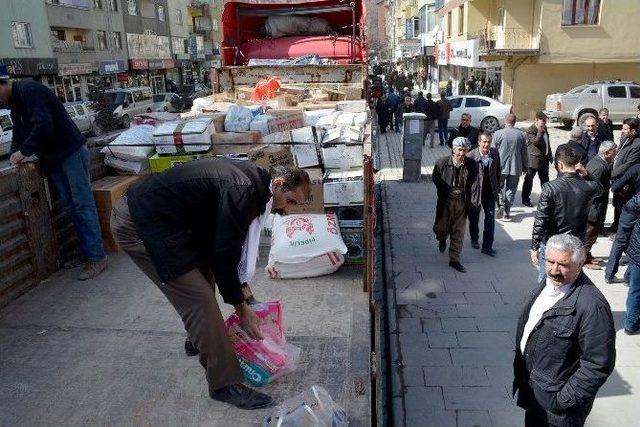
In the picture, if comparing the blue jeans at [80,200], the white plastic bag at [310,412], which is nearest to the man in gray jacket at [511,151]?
the blue jeans at [80,200]

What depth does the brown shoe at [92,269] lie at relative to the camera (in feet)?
13.2

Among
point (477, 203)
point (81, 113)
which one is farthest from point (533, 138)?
point (81, 113)

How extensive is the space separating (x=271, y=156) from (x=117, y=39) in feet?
119

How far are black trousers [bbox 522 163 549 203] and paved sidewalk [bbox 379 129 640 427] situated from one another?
73cm

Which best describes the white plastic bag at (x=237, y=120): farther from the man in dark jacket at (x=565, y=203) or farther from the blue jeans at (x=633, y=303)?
the blue jeans at (x=633, y=303)

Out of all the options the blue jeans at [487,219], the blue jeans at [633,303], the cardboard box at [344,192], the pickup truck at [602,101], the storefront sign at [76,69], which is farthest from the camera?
the storefront sign at [76,69]

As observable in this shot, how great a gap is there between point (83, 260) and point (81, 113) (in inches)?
757

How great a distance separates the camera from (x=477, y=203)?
6.43m

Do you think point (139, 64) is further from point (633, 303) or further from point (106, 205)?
point (633, 303)

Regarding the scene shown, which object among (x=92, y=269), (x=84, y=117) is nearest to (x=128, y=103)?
(x=84, y=117)

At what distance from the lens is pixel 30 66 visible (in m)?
26.4

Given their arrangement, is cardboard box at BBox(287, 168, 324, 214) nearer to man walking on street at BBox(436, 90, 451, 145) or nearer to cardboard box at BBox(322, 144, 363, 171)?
cardboard box at BBox(322, 144, 363, 171)

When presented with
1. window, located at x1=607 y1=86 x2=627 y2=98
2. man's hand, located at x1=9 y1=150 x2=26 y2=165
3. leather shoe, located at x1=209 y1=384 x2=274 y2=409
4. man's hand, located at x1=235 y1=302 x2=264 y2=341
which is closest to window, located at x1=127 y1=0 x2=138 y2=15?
window, located at x1=607 y1=86 x2=627 y2=98

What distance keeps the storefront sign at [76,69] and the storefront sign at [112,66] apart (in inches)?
15.9
